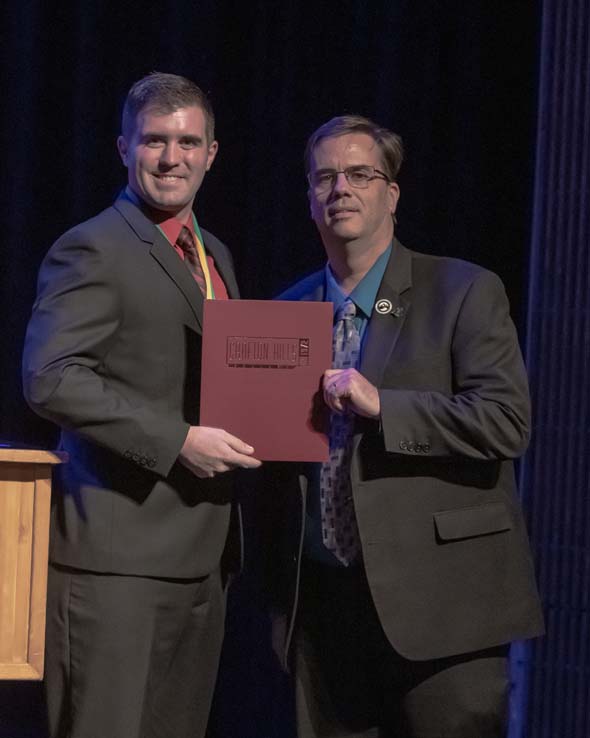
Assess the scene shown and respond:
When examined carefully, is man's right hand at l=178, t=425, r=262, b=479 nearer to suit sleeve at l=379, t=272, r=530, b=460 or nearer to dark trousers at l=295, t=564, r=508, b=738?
suit sleeve at l=379, t=272, r=530, b=460

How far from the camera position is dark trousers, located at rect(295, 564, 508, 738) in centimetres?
233

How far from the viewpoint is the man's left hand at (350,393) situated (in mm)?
2189

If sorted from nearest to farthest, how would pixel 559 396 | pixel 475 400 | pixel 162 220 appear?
pixel 475 400
pixel 162 220
pixel 559 396

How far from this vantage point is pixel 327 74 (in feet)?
10.7

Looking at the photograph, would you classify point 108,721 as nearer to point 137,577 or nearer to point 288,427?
point 137,577

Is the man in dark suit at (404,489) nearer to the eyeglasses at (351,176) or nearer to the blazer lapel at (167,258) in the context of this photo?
the eyeglasses at (351,176)

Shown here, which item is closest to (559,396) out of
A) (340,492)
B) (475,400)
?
(475,400)

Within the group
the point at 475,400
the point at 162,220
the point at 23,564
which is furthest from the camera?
the point at 162,220

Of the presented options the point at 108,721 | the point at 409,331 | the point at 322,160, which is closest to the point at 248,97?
the point at 322,160

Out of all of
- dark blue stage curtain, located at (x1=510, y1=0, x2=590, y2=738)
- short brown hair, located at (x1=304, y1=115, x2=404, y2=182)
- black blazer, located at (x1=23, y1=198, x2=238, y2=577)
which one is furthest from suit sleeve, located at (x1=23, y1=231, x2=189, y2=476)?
dark blue stage curtain, located at (x1=510, y1=0, x2=590, y2=738)

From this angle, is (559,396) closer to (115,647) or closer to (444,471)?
(444,471)

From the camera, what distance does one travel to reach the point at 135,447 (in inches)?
86.6

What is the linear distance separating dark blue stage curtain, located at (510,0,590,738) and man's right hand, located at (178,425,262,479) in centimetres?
111

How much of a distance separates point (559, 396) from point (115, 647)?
1427 mm
